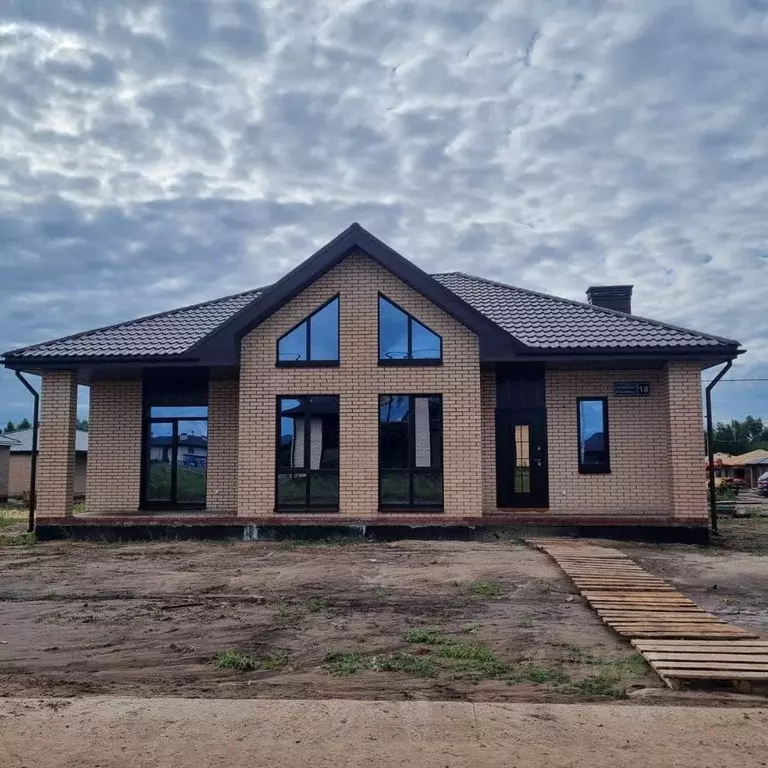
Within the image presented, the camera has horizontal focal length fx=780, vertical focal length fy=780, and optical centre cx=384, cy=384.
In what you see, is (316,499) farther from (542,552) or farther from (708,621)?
(708,621)

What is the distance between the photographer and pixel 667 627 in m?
6.85

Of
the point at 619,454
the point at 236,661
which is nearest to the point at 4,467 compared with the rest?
the point at 619,454

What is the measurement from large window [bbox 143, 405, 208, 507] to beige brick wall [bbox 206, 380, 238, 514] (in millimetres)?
161

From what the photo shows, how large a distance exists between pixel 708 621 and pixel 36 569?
8.77 meters

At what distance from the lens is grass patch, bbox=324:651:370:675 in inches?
227

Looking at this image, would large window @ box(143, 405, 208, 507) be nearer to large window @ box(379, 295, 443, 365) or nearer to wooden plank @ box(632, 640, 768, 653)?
large window @ box(379, 295, 443, 365)

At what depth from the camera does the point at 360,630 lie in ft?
22.9

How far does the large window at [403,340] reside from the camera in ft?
47.2

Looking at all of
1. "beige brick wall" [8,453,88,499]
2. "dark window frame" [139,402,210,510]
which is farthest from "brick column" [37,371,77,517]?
"beige brick wall" [8,453,88,499]

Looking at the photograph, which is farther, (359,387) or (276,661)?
(359,387)

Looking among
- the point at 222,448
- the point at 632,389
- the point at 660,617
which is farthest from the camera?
the point at 222,448

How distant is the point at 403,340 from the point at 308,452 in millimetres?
2721

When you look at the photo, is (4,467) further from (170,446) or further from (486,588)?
(486,588)

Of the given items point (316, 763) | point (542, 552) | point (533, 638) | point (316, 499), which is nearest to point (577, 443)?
point (542, 552)
